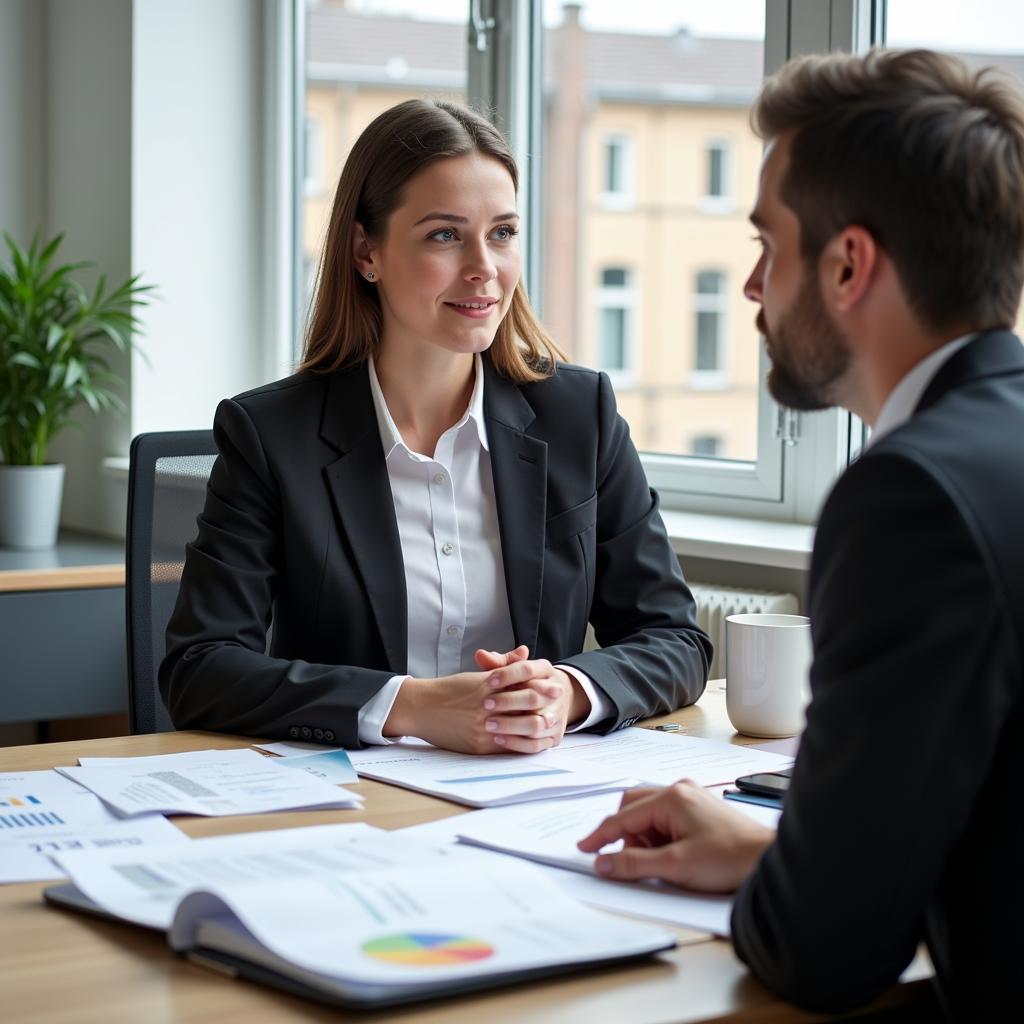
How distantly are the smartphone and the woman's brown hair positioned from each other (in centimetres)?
87

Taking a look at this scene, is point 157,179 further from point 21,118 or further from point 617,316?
point 617,316

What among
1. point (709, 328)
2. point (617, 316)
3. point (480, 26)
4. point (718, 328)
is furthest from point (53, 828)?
point (709, 328)

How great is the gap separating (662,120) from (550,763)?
43.4ft

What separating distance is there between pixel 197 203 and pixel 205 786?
9.11ft

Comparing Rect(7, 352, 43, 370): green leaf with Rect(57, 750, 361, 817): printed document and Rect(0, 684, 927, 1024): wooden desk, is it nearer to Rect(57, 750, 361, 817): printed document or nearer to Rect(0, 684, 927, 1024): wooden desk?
Rect(57, 750, 361, 817): printed document

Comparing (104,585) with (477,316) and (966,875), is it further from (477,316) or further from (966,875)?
(966,875)

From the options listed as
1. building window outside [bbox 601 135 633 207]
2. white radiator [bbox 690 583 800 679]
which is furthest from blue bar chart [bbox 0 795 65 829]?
building window outside [bbox 601 135 633 207]

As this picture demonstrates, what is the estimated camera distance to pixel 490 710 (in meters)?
1.60

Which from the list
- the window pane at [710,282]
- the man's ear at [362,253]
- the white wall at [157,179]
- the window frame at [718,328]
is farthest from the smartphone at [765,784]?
the window pane at [710,282]

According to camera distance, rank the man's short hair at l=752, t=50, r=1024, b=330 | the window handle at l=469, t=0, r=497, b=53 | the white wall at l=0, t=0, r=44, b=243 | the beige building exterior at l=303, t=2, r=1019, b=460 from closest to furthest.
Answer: the man's short hair at l=752, t=50, r=1024, b=330, the beige building exterior at l=303, t=2, r=1019, b=460, the window handle at l=469, t=0, r=497, b=53, the white wall at l=0, t=0, r=44, b=243

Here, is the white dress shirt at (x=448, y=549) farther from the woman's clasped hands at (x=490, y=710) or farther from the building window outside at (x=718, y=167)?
the building window outside at (x=718, y=167)

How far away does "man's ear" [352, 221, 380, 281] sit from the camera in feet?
7.04

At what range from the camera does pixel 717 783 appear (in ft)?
4.84

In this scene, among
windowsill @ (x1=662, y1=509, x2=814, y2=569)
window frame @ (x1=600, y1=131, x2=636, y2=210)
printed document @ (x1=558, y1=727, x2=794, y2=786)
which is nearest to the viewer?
printed document @ (x1=558, y1=727, x2=794, y2=786)
